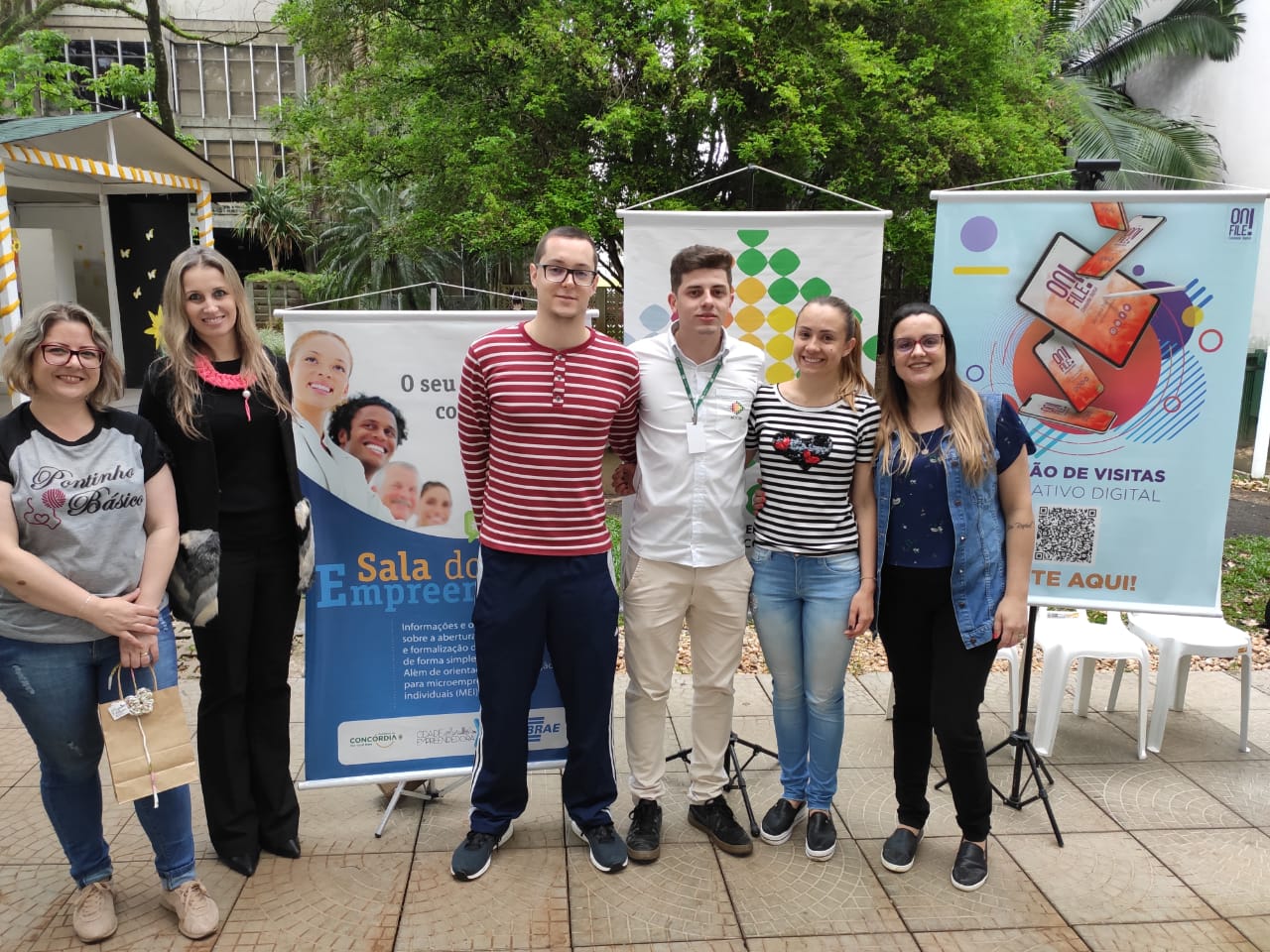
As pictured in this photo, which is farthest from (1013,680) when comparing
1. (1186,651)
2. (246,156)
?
(246,156)

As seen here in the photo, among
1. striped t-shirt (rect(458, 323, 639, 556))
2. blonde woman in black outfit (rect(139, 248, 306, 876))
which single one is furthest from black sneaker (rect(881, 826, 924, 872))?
blonde woman in black outfit (rect(139, 248, 306, 876))

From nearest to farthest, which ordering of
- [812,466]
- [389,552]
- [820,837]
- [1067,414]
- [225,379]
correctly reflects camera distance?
[225,379]
[812,466]
[820,837]
[389,552]
[1067,414]

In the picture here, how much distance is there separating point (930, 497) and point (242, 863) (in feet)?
8.03

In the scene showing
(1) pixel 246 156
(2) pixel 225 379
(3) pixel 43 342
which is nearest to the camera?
(3) pixel 43 342

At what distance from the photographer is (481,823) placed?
2.86m

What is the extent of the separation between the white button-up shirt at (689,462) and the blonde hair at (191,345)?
1126 mm

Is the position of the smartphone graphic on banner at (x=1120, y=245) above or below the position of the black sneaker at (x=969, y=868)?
above

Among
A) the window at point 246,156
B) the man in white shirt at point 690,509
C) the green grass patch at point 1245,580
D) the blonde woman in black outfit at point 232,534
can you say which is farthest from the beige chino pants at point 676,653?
the window at point 246,156

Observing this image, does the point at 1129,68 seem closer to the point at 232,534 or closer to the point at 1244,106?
the point at 1244,106

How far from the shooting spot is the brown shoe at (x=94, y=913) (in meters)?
2.47

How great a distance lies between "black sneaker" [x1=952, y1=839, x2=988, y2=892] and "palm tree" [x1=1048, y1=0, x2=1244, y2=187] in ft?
36.8

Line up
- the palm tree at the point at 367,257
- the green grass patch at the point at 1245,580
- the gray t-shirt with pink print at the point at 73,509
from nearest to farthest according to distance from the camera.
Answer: the gray t-shirt with pink print at the point at 73,509 < the green grass patch at the point at 1245,580 < the palm tree at the point at 367,257

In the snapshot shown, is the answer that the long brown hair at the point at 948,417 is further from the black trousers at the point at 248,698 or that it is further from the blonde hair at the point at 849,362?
the black trousers at the point at 248,698

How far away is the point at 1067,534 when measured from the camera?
336 cm
